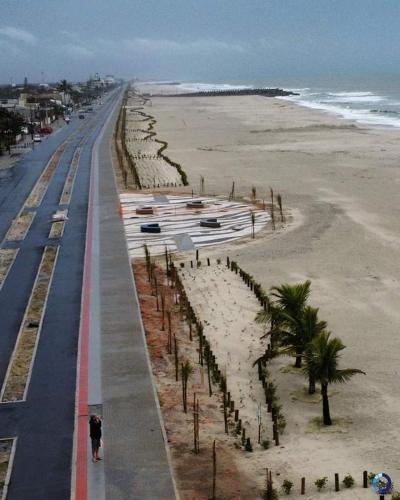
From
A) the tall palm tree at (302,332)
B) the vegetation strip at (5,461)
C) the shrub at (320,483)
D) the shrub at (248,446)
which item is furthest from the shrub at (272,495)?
the vegetation strip at (5,461)

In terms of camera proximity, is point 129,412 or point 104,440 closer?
point 104,440

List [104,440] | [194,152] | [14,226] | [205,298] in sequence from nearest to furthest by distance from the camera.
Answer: [104,440], [205,298], [14,226], [194,152]

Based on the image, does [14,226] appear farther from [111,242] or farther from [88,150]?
[88,150]

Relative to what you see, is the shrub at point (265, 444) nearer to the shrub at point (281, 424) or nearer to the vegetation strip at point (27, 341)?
the shrub at point (281, 424)

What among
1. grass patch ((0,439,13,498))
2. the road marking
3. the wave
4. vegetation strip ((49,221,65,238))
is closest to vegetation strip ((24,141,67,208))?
the road marking

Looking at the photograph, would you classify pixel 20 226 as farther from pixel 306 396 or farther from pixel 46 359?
pixel 306 396

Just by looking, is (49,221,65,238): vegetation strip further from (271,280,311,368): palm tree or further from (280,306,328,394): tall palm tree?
(280,306,328,394): tall palm tree

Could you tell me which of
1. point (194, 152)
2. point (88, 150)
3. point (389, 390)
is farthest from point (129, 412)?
point (88, 150)
